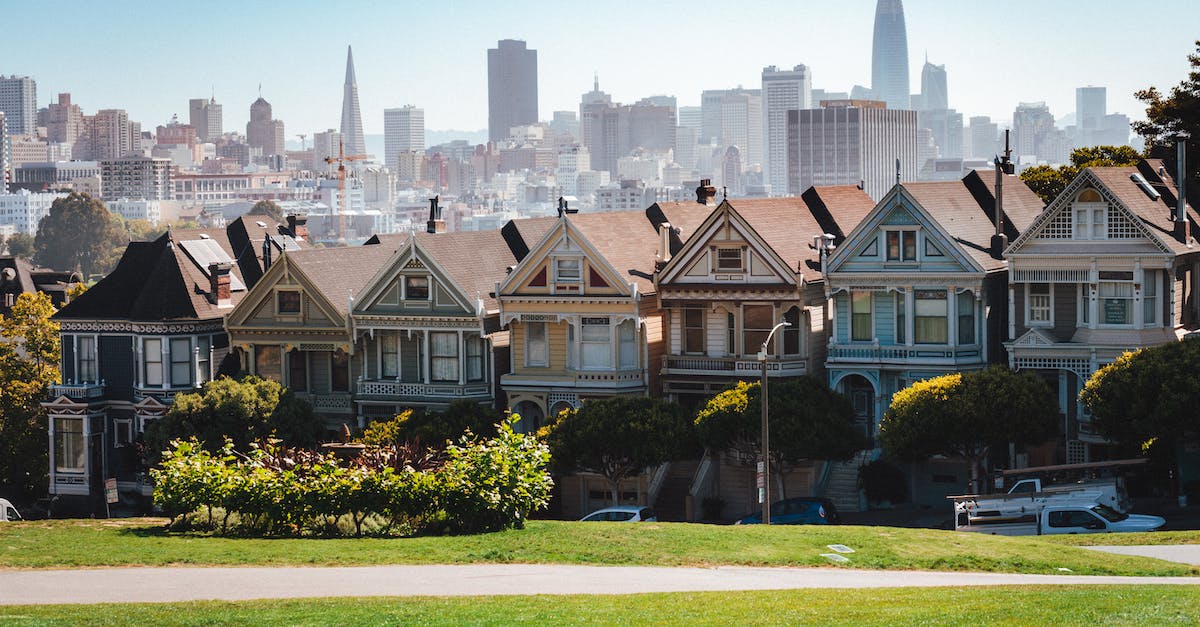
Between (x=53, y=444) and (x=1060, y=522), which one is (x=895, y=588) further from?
(x=53, y=444)

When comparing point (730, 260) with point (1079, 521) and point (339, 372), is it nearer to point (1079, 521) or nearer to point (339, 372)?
point (339, 372)

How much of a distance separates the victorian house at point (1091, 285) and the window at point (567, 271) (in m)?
13.4

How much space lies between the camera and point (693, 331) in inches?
2285

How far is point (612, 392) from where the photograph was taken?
5753 cm

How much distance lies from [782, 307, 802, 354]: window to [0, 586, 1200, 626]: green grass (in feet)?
86.0

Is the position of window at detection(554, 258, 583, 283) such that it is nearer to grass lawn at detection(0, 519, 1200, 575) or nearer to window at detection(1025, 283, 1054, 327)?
window at detection(1025, 283, 1054, 327)

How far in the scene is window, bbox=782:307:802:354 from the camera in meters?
56.9

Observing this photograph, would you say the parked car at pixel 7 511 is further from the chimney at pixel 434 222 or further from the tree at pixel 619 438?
the chimney at pixel 434 222

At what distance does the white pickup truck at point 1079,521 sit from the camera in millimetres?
43000

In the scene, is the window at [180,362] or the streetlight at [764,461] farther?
the window at [180,362]

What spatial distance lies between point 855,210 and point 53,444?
95.9 feet

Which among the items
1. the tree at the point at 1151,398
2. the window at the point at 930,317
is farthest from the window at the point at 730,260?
the tree at the point at 1151,398

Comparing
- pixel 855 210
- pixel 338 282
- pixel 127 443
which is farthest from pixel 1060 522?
pixel 127 443

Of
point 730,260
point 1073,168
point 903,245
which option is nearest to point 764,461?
point 903,245
